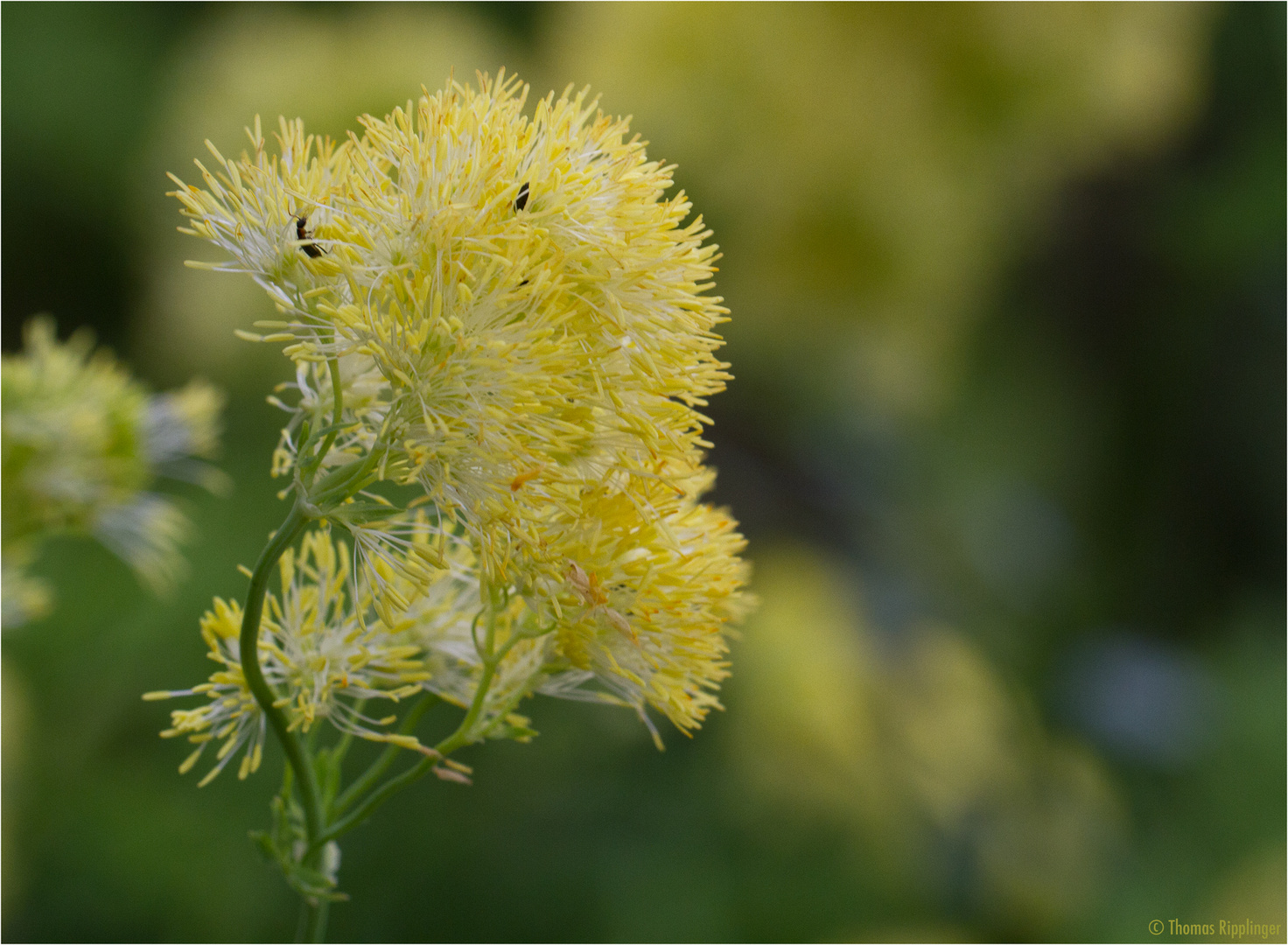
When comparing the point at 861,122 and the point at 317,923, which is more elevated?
the point at 861,122

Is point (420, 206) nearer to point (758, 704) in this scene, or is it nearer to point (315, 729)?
point (315, 729)

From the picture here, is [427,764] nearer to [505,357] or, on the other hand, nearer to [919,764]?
[505,357]

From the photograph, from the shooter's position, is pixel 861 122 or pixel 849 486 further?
pixel 849 486

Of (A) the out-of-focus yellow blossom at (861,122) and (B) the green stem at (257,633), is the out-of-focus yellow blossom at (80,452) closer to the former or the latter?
(B) the green stem at (257,633)

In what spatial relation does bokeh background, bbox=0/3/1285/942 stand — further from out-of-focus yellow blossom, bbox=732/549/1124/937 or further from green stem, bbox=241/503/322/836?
green stem, bbox=241/503/322/836

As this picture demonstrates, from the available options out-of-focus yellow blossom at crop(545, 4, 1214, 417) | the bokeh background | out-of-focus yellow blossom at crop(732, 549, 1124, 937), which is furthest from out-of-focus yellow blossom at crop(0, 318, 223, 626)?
out-of-focus yellow blossom at crop(545, 4, 1214, 417)

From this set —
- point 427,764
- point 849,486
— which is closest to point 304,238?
point 427,764
